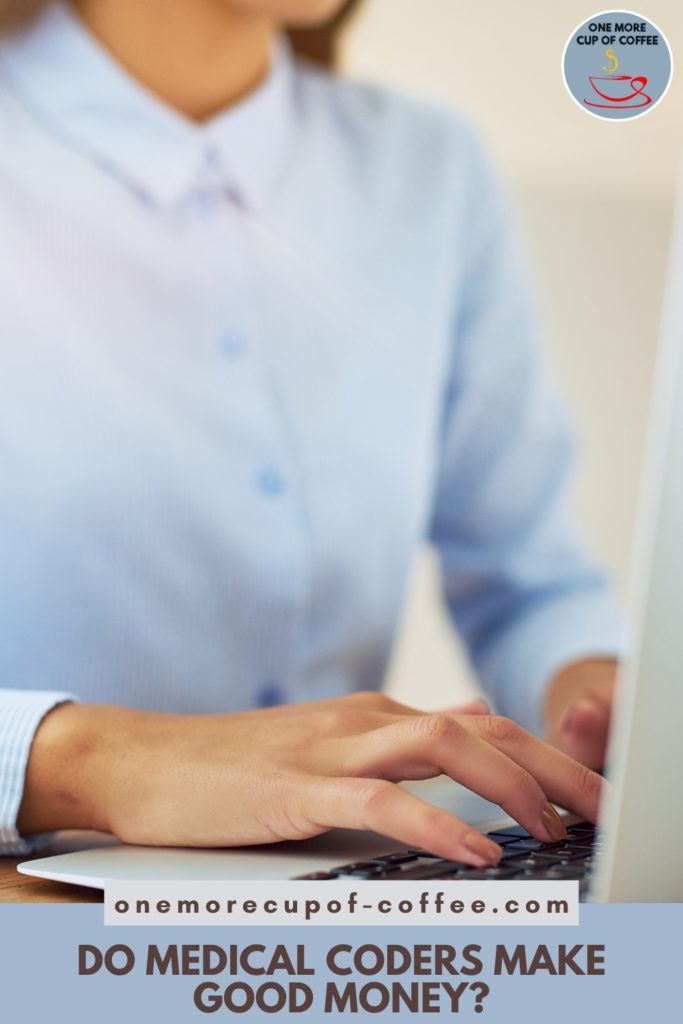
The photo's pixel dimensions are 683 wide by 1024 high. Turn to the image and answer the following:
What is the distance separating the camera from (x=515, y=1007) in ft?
1.17

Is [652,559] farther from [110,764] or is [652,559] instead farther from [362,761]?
[110,764]

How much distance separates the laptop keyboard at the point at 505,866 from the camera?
0.43 meters

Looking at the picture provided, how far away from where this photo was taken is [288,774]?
491 mm

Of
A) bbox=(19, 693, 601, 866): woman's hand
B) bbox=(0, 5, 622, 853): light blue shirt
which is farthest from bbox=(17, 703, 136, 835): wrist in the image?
bbox=(0, 5, 622, 853): light blue shirt

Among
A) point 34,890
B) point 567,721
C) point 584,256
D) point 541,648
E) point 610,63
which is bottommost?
point 34,890

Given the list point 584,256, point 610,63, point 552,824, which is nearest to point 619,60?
point 610,63

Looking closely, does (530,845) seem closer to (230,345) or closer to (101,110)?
(230,345)

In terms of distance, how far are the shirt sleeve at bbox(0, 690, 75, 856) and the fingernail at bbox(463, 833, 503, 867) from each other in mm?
223

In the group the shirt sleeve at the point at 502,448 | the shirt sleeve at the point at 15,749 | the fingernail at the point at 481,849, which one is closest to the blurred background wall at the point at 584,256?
the shirt sleeve at the point at 502,448

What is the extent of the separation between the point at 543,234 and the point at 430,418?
3.87ft

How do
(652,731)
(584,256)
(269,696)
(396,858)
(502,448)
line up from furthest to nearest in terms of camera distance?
(584,256) < (502,448) < (269,696) < (396,858) < (652,731)

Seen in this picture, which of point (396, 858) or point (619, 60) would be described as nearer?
point (396, 858)

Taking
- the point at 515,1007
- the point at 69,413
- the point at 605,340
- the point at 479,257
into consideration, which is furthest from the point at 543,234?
the point at 515,1007

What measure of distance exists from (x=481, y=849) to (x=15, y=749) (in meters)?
0.24
